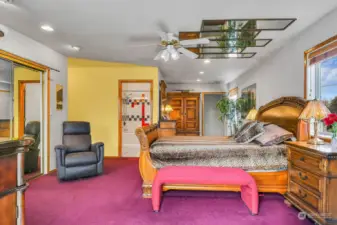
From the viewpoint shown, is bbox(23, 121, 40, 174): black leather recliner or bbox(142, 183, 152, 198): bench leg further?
bbox(23, 121, 40, 174): black leather recliner

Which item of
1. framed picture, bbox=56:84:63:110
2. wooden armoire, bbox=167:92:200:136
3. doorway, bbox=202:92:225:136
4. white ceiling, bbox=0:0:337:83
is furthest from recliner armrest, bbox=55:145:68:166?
doorway, bbox=202:92:225:136

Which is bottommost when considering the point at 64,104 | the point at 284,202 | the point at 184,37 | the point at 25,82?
the point at 284,202

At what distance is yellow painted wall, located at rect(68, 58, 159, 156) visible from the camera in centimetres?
594

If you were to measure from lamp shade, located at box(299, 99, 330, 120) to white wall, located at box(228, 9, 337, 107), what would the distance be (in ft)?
2.98

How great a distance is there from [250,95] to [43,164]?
5.05 metres

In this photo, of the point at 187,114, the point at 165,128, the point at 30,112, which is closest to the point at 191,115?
the point at 187,114

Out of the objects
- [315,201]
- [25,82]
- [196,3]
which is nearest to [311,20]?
[196,3]

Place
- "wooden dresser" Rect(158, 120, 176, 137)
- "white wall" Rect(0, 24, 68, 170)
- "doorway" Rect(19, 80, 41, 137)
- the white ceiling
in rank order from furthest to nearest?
"wooden dresser" Rect(158, 120, 176, 137) → "doorway" Rect(19, 80, 41, 137) → "white wall" Rect(0, 24, 68, 170) → the white ceiling

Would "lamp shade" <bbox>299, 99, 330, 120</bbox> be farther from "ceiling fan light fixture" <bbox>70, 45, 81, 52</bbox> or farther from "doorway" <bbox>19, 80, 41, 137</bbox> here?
"doorway" <bbox>19, 80, 41, 137</bbox>

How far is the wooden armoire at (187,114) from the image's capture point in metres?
9.30

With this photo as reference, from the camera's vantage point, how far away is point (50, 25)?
3125 mm

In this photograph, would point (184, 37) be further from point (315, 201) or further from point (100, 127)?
point (100, 127)

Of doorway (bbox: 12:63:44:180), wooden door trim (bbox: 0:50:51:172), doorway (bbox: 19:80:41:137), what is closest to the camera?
wooden door trim (bbox: 0:50:51:172)

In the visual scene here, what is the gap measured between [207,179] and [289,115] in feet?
5.77
